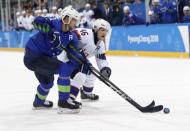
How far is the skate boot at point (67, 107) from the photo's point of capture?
4.93 metres

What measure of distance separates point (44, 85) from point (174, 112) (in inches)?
55.5

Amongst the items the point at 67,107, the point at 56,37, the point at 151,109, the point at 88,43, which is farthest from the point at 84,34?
the point at 151,109

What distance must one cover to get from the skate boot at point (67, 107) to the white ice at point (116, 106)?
6cm

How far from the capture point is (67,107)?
16.2ft

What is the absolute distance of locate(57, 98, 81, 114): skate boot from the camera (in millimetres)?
4926

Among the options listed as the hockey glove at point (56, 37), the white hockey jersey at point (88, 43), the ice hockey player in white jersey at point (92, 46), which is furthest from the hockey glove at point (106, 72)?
the hockey glove at point (56, 37)

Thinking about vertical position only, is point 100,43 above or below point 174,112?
above

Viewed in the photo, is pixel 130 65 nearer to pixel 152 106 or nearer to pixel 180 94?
pixel 180 94

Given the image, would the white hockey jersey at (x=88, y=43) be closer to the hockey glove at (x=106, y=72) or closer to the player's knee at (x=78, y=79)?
the hockey glove at (x=106, y=72)

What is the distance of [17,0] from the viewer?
67.6 feet

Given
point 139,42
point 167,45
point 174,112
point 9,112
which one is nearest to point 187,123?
point 174,112

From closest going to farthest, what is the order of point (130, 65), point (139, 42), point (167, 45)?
point (130, 65), point (167, 45), point (139, 42)

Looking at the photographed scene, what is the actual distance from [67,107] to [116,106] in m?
0.67

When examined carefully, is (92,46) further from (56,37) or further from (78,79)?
(56,37)
